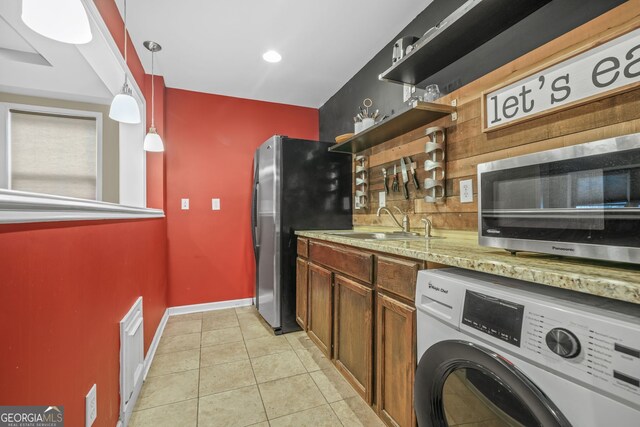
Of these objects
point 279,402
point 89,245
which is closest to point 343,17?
point 89,245

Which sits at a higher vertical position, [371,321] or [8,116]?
[8,116]

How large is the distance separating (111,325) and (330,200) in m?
1.98

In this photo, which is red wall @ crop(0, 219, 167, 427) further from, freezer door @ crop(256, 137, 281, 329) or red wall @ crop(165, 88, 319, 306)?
red wall @ crop(165, 88, 319, 306)

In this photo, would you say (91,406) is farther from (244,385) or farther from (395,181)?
(395,181)

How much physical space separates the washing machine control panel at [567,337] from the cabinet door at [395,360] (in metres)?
0.40

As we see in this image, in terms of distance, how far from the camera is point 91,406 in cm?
109

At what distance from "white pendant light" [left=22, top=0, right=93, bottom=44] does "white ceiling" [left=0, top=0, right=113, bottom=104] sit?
121 centimetres

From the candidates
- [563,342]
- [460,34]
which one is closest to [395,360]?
[563,342]

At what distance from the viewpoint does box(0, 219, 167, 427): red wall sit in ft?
2.20

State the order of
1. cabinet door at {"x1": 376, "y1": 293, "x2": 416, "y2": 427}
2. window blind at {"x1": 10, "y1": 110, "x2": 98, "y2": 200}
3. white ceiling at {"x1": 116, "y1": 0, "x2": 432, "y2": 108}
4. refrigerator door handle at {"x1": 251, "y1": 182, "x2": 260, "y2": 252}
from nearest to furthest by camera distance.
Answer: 1. cabinet door at {"x1": 376, "y1": 293, "x2": 416, "y2": 427}
2. white ceiling at {"x1": 116, "y1": 0, "x2": 432, "y2": 108}
3. window blind at {"x1": 10, "y1": 110, "x2": 98, "y2": 200}
4. refrigerator door handle at {"x1": 251, "y1": 182, "x2": 260, "y2": 252}

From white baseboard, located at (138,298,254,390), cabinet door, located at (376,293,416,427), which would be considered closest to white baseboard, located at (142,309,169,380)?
white baseboard, located at (138,298,254,390)

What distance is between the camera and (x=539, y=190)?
963 millimetres

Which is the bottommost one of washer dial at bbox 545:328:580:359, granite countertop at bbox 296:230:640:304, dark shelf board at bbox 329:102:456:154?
washer dial at bbox 545:328:580:359

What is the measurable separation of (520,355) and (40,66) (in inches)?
135
